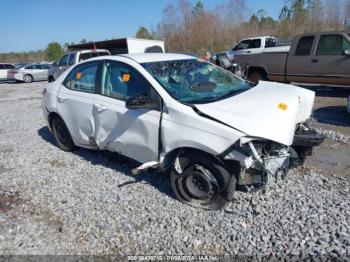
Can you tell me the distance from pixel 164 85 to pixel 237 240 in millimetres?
1858

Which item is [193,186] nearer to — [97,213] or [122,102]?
[97,213]

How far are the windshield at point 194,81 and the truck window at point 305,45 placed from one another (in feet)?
19.2

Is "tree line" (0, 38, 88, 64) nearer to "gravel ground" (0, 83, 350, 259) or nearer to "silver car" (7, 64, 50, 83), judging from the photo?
"silver car" (7, 64, 50, 83)

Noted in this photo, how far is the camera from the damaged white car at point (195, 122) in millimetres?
2865

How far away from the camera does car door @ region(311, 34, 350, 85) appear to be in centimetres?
820

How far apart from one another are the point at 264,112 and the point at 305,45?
723 cm

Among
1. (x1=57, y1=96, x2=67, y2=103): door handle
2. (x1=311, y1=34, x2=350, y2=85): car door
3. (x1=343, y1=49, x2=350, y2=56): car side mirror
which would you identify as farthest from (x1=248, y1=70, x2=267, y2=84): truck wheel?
(x1=57, y1=96, x2=67, y2=103): door handle

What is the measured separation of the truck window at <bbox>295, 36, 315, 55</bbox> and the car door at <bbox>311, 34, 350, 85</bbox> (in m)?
0.23

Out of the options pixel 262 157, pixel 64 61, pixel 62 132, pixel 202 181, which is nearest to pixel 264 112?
pixel 262 157

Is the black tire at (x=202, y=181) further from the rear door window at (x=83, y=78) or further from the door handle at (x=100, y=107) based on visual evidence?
the rear door window at (x=83, y=78)

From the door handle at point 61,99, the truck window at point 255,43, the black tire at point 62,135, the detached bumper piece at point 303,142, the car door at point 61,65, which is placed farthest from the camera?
the truck window at point 255,43

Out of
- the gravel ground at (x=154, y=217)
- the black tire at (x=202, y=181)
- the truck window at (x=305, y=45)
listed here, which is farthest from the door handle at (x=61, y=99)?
the truck window at (x=305, y=45)

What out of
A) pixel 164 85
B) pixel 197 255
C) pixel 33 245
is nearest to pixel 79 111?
pixel 164 85

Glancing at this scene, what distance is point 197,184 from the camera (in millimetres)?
3283
